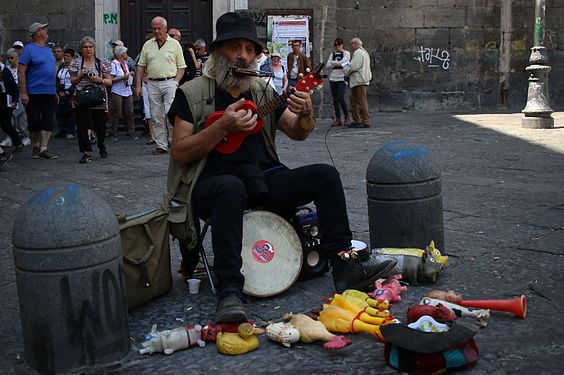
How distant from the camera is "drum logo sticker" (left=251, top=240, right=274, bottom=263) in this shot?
4.15 m

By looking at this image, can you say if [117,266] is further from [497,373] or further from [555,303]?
[555,303]

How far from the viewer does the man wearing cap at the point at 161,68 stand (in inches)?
416

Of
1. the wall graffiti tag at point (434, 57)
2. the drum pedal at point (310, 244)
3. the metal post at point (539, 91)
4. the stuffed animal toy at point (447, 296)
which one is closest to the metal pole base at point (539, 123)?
the metal post at point (539, 91)

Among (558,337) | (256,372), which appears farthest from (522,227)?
(256,372)

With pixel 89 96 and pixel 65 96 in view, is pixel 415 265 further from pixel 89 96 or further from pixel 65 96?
pixel 65 96

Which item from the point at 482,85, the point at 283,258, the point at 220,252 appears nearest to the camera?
the point at 220,252

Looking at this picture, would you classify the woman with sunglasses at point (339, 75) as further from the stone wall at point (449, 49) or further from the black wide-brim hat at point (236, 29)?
the black wide-brim hat at point (236, 29)

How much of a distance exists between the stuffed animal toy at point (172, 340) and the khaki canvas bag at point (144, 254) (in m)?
0.43

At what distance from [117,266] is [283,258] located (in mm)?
1112

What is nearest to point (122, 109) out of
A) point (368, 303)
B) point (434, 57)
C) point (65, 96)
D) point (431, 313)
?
point (65, 96)

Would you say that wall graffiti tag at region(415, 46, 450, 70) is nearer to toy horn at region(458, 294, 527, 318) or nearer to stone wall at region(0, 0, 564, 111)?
stone wall at region(0, 0, 564, 111)

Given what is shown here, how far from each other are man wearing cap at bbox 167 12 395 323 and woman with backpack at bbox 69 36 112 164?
580 cm

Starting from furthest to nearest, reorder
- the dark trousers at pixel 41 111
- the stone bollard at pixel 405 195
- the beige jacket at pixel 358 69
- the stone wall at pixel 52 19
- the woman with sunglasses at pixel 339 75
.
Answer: the stone wall at pixel 52 19
the woman with sunglasses at pixel 339 75
the beige jacket at pixel 358 69
the dark trousers at pixel 41 111
the stone bollard at pixel 405 195

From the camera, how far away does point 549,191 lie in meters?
7.32
